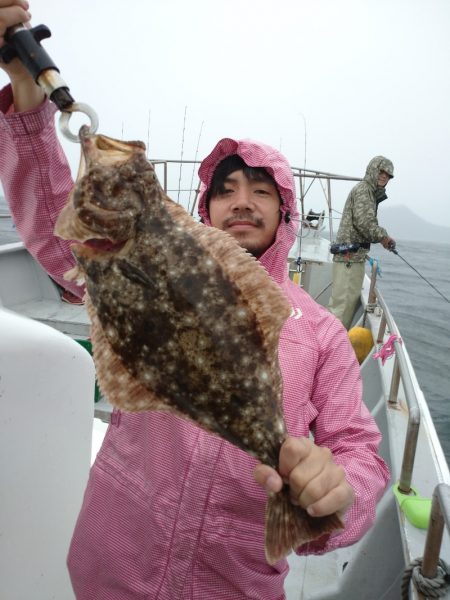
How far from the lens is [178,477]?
185cm

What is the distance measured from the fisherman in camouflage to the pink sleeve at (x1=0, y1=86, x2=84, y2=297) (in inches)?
276

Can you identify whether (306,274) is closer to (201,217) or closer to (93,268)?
(201,217)

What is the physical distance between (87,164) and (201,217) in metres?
1.20

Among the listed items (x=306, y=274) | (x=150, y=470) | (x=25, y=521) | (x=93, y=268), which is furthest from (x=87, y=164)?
(x=306, y=274)

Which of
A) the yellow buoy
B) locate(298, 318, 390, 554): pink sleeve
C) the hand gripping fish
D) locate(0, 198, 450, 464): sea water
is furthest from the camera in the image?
locate(0, 198, 450, 464): sea water

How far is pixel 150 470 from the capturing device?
190 cm

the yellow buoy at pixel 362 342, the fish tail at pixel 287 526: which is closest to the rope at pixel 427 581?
the fish tail at pixel 287 526

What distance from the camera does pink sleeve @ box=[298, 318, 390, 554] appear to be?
1.71 metres

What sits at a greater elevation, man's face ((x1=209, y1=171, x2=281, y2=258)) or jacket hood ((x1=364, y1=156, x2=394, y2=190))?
jacket hood ((x1=364, y1=156, x2=394, y2=190))

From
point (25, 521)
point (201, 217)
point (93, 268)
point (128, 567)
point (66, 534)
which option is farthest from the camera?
point (201, 217)

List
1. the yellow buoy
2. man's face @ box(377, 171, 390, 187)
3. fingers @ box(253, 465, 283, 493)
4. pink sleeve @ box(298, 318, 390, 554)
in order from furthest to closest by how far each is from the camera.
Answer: man's face @ box(377, 171, 390, 187) → the yellow buoy → pink sleeve @ box(298, 318, 390, 554) → fingers @ box(253, 465, 283, 493)

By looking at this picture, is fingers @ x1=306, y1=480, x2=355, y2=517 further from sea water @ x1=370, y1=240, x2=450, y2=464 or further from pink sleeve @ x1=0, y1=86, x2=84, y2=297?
sea water @ x1=370, y1=240, x2=450, y2=464

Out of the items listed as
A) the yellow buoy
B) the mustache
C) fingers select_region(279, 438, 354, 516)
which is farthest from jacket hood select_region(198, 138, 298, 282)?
the yellow buoy

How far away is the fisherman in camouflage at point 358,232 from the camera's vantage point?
8.17 meters
